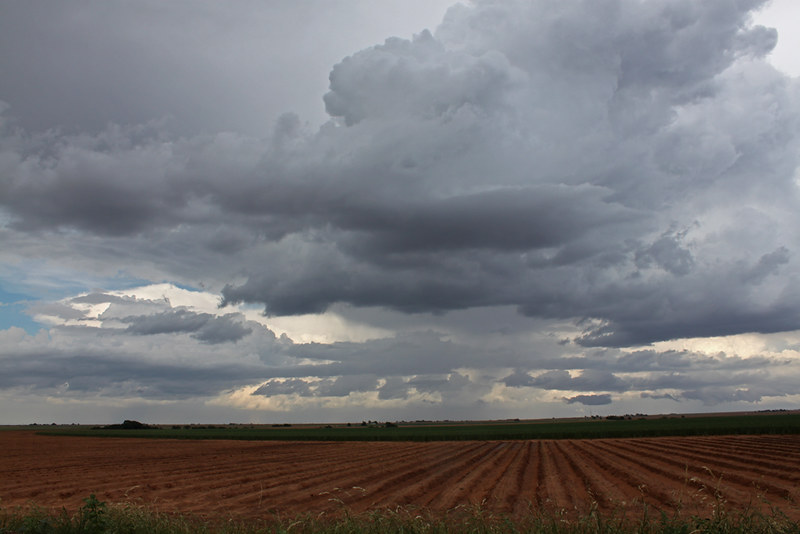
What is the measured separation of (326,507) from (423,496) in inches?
184

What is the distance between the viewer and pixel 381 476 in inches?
1228

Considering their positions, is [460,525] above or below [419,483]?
above

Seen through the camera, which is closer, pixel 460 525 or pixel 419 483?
pixel 460 525

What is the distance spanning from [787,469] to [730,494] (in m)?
10.6

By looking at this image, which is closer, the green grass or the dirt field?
the green grass

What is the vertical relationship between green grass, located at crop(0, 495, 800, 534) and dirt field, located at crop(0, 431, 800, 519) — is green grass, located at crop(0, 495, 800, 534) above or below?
above

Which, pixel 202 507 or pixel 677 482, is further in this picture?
pixel 677 482

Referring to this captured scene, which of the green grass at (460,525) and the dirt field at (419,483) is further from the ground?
the green grass at (460,525)

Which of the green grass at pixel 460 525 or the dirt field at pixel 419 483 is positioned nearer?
the green grass at pixel 460 525

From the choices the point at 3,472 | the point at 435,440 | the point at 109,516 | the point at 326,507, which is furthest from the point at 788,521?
the point at 435,440

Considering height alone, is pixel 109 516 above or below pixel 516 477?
above

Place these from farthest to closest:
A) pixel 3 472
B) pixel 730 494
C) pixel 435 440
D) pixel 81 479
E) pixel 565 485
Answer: pixel 435 440 < pixel 3 472 < pixel 81 479 < pixel 565 485 < pixel 730 494

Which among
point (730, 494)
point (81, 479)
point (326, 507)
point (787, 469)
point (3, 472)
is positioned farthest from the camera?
point (3, 472)

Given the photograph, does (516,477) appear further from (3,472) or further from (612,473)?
(3,472)
